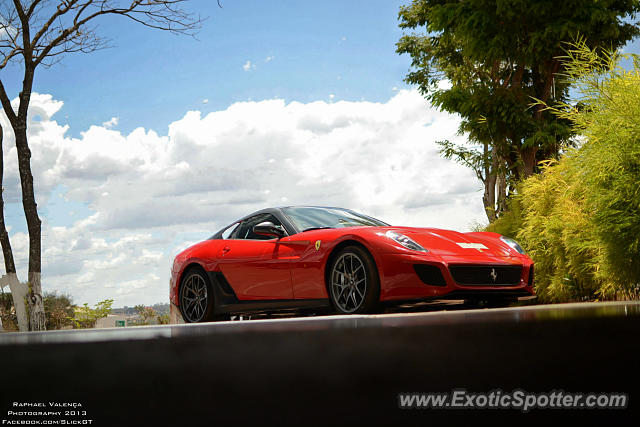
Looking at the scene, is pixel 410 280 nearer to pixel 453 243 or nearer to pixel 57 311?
pixel 453 243

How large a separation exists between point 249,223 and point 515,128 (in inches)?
378

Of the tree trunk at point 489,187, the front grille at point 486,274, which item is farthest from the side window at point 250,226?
the tree trunk at point 489,187

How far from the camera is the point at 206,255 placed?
6.54 metres

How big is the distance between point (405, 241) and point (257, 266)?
5.28 feet

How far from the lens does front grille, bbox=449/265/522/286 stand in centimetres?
495

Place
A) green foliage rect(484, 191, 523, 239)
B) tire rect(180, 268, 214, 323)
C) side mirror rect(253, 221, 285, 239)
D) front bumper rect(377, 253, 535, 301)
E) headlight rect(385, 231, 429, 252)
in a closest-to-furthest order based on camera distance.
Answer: front bumper rect(377, 253, 535, 301) < headlight rect(385, 231, 429, 252) < side mirror rect(253, 221, 285, 239) < tire rect(180, 268, 214, 323) < green foliage rect(484, 191, 523, 239)

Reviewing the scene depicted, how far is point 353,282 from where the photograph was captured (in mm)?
5082

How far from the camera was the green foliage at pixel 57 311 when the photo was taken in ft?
48.8

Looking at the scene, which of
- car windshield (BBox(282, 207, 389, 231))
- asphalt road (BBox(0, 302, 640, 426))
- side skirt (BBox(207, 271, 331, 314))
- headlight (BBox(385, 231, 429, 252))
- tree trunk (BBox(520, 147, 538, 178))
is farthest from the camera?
tree trunk (BBox(520, 147, 538, 178))

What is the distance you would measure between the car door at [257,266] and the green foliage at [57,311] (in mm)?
8207

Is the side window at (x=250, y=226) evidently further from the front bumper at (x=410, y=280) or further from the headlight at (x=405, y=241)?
the front bumper at (x=410, y=280)

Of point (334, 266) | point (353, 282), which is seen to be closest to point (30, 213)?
point (334, 266)

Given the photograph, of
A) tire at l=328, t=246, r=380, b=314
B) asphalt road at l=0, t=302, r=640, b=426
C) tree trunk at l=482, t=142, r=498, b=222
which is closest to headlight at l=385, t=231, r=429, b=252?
tire at l=328, t=246, r=380, b=314

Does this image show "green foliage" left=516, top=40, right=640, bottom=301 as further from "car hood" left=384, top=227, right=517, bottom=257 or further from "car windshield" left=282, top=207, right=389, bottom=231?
"car windshield" left=282, top=207, right=389, bottom=231
